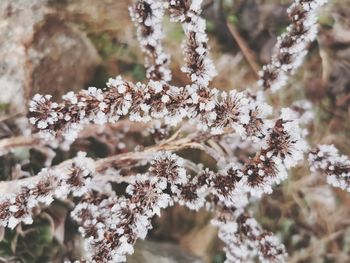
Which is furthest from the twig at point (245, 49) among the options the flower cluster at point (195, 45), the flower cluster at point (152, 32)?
the flower cluster at point (195, 45)

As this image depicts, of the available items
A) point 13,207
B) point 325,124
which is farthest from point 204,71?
point 325,124

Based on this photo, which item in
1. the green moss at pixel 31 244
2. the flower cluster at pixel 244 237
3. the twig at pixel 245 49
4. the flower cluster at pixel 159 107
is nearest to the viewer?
the flower cluster at pixel 159 107

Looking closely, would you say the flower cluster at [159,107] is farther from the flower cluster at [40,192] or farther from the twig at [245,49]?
the twig at [245,49]

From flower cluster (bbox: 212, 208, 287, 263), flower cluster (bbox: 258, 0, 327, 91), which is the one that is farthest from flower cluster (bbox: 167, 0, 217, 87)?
flower cluster (bbox: 212, 208, 287, 263)

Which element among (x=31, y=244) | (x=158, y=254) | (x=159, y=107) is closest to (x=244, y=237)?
(x=158, y=254)

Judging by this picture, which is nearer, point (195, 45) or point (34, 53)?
point (195, 45)

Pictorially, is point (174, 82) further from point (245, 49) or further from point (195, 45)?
point (195, 45)
